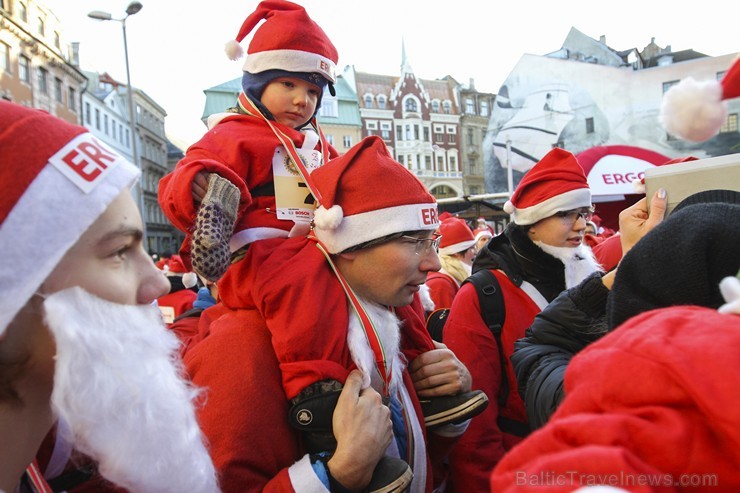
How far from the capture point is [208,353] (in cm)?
178

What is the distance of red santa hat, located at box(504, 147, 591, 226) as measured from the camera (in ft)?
10.7

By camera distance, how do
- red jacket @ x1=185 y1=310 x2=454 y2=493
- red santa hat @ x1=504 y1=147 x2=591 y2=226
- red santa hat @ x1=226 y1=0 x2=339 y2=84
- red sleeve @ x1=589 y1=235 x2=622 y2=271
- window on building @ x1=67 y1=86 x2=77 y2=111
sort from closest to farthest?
red jacket @ x1=185 y1=310 x2=454 y2=493 < red santa hat @ x1=226 y1=0 x2=339 y2=84 < red santa hat @ x1=504 y1=147 x2=591 y2=226 < red sleeve @ x1=589 y1=235 x2=622 y2=271 < window on building @ x1=67 y1=86 x2=77 y2=111

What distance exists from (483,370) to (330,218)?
1318 millimetres

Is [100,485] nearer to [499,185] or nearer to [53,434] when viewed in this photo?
[53,434]

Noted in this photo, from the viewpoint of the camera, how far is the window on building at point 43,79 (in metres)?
32.2

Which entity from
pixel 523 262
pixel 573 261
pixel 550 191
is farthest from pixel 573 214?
pixel 523 262

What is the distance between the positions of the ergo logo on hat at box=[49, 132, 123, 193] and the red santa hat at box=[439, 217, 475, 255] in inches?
219

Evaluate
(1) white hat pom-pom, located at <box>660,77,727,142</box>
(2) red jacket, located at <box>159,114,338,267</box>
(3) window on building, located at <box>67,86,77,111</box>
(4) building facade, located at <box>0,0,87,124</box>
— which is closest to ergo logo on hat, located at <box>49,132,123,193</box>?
(2) red jacket, located at <box>159,114,338,267</box>

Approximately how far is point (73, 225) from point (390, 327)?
1.14 meters

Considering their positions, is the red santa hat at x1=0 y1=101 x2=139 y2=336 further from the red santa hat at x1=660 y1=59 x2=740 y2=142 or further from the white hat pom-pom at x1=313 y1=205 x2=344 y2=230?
the red santa hat at x1=660 y1=59 x2=740 y2=142

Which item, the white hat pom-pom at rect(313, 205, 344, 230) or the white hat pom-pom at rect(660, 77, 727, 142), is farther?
the white hat pom-pom at rect(313, 205, 344, 230)

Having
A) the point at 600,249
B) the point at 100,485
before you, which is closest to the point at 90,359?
the point at 100,485

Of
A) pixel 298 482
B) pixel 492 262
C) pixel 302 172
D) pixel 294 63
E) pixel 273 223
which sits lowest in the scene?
pixel 298 482

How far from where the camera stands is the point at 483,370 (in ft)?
8.89
